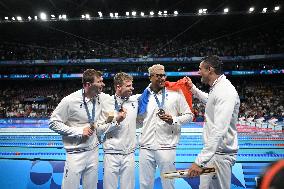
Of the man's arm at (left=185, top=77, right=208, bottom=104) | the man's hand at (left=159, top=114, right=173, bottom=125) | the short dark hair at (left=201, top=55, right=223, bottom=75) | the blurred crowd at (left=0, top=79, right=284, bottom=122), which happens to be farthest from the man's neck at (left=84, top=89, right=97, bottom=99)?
the blurred crowd at (left=0, top=79, right=284, bottom=122)

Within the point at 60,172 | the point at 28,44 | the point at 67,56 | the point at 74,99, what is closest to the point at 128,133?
the point at 74,99

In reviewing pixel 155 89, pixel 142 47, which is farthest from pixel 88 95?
pixel 142 47

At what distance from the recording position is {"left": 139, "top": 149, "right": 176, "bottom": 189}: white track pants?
154 inches

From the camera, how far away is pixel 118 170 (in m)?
3.88

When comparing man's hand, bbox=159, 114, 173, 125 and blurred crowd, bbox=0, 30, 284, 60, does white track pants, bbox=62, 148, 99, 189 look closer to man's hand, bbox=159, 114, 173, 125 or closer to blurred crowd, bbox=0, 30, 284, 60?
man's hand, bbox=159, 114, 173, 125

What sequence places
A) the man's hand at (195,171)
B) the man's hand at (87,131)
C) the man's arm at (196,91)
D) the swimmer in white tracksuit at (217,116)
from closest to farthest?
the man's hand at (195,171) < the swimmer in white tracksuit at (217,116) < the man's hand at (87,131) < the man's arm at (196,91)

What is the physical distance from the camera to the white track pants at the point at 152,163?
12.8 feet

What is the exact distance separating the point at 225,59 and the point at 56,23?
55.0 feet

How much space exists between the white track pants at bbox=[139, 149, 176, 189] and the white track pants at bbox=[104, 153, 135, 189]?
0.50 feet

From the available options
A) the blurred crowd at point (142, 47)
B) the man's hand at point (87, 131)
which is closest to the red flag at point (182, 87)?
the man's hand at point (87, 131)

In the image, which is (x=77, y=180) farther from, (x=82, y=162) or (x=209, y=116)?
(x=209, y=116)

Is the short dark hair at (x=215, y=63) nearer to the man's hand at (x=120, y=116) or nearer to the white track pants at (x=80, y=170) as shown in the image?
the man's hand at (x=120, y=116)

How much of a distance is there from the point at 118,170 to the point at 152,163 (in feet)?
1.52

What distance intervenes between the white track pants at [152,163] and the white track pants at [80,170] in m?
0.64
